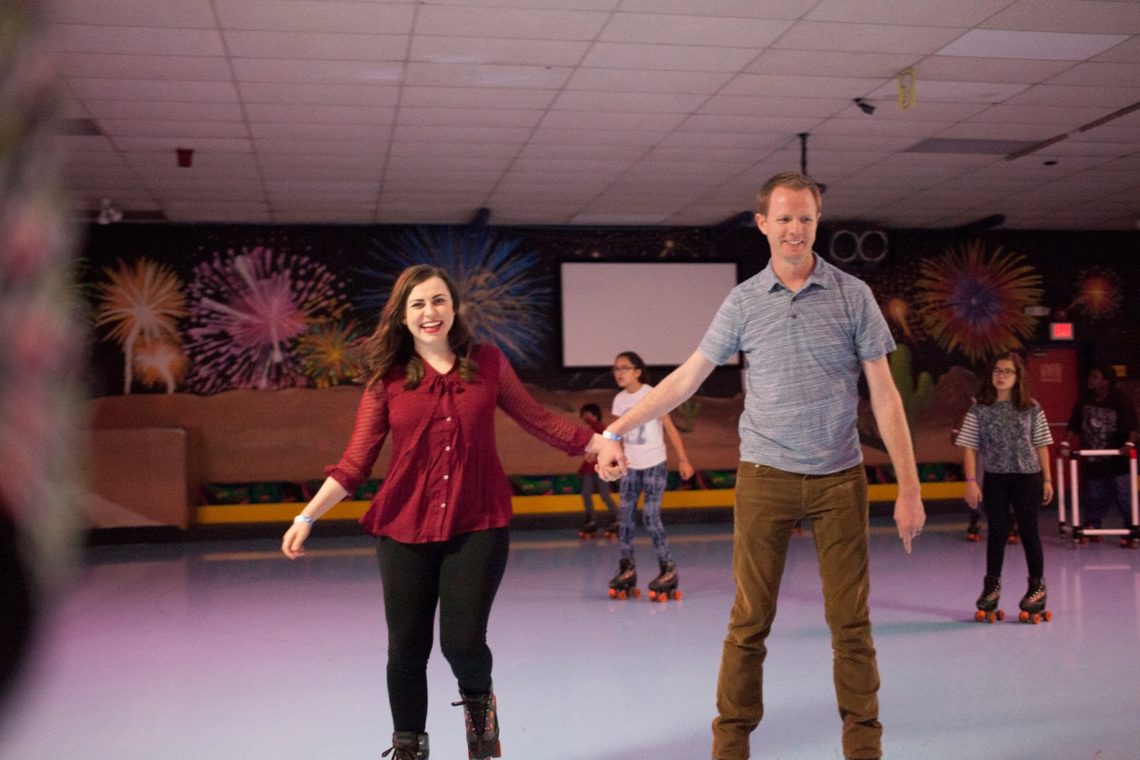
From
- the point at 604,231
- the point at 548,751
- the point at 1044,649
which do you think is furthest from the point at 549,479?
the point at 548,751

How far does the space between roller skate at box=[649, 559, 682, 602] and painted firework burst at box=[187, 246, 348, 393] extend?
4.86 meters

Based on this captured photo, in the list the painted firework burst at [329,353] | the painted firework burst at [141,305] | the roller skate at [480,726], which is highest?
the painted firework burst at [141,305]

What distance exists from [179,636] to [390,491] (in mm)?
2842

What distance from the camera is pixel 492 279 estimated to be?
9.87 meters

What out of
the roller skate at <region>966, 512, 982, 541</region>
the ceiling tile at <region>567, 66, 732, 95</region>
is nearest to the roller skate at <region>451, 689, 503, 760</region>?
the ceiling tile at <region>567, 66, 732, 95</region>

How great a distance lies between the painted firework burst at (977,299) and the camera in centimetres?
1048

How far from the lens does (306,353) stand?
9492 mm

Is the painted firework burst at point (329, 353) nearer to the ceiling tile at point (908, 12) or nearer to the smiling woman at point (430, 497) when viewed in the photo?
the ceiling tile at point (908, 12)

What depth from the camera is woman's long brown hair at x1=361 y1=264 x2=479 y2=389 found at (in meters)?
2.73

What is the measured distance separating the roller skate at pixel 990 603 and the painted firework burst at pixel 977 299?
6.04 m

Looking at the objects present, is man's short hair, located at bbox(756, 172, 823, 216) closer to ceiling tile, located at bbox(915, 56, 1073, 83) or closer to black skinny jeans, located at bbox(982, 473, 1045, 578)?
black skinny jeans, located at bbox(982, 473, 1045, 578)

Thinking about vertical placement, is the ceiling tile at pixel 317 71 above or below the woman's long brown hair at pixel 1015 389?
above

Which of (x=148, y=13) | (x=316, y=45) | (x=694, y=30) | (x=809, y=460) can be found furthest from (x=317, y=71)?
(x=809, y=460)

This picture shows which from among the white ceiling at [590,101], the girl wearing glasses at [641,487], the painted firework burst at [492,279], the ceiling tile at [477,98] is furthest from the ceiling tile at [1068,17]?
the painted firework burst at [492,279]
